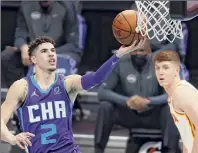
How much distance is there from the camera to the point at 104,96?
8062 millimetres

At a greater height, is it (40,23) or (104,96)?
(40,23)

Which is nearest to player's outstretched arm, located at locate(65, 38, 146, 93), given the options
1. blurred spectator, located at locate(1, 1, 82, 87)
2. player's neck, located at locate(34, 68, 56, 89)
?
player's neck, located at locate(34, 68, 56, 89)

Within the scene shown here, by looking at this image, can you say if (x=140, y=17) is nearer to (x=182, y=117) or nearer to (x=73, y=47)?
(x=182, y=117)

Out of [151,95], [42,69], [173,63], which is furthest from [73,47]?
[173,63]

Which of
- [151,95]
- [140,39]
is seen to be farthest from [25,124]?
[151,95]

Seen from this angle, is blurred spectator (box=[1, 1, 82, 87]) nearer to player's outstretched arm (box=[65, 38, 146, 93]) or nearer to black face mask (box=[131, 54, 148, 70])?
black face mask (box=[131, 54, 148, 70])

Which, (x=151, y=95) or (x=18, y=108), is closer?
(x=18, y=108)

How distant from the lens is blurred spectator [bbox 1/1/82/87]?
8.66m

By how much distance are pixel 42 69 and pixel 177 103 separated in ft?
4.02

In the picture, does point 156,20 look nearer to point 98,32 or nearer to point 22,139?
point 22,139

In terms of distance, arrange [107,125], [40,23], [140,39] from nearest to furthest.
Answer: [140,39]
[107,125]
[40,23]

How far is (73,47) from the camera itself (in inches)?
342

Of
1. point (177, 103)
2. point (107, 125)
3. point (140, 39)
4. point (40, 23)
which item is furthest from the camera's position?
point (40, 23)

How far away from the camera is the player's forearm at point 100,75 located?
6.43 meters
